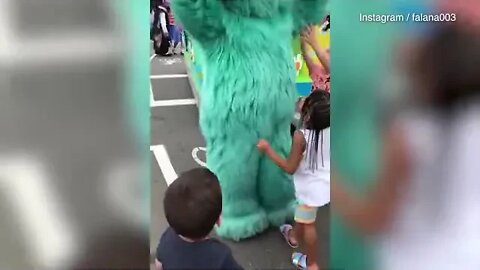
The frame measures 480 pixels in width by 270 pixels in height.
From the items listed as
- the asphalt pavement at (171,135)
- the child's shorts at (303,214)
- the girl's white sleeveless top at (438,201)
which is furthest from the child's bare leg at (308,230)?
the girl's white sleeveless top at (438,201)

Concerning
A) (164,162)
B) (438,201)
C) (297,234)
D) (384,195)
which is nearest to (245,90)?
(164,162)

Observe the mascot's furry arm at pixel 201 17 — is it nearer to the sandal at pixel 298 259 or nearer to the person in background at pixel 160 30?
the person in background at pixel 160 30

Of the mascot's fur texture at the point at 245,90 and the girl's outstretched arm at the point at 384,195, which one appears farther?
the girl's outstretched arm at the point at 384,195

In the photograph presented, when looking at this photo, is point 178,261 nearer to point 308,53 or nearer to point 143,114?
point 143,114

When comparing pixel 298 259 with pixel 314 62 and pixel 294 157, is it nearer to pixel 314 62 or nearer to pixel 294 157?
pixel 294 157

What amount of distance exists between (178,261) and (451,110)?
0.70 meters

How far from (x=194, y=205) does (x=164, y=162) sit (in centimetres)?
13

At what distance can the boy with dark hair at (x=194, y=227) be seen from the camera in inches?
46.4

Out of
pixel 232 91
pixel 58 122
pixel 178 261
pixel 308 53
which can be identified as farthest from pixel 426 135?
pixel 58 122

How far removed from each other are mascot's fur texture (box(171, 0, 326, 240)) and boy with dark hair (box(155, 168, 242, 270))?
75mm

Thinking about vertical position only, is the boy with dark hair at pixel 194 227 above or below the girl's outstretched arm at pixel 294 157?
below

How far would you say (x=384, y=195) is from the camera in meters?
1.43

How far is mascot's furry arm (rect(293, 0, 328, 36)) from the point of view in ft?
4.19

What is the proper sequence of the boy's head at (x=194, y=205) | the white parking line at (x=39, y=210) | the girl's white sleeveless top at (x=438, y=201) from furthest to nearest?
the girl's white sleeveless top at (x=438, y=201), the white parking line at (x=39, y=210), the boy's head at (x=194, y=205)
